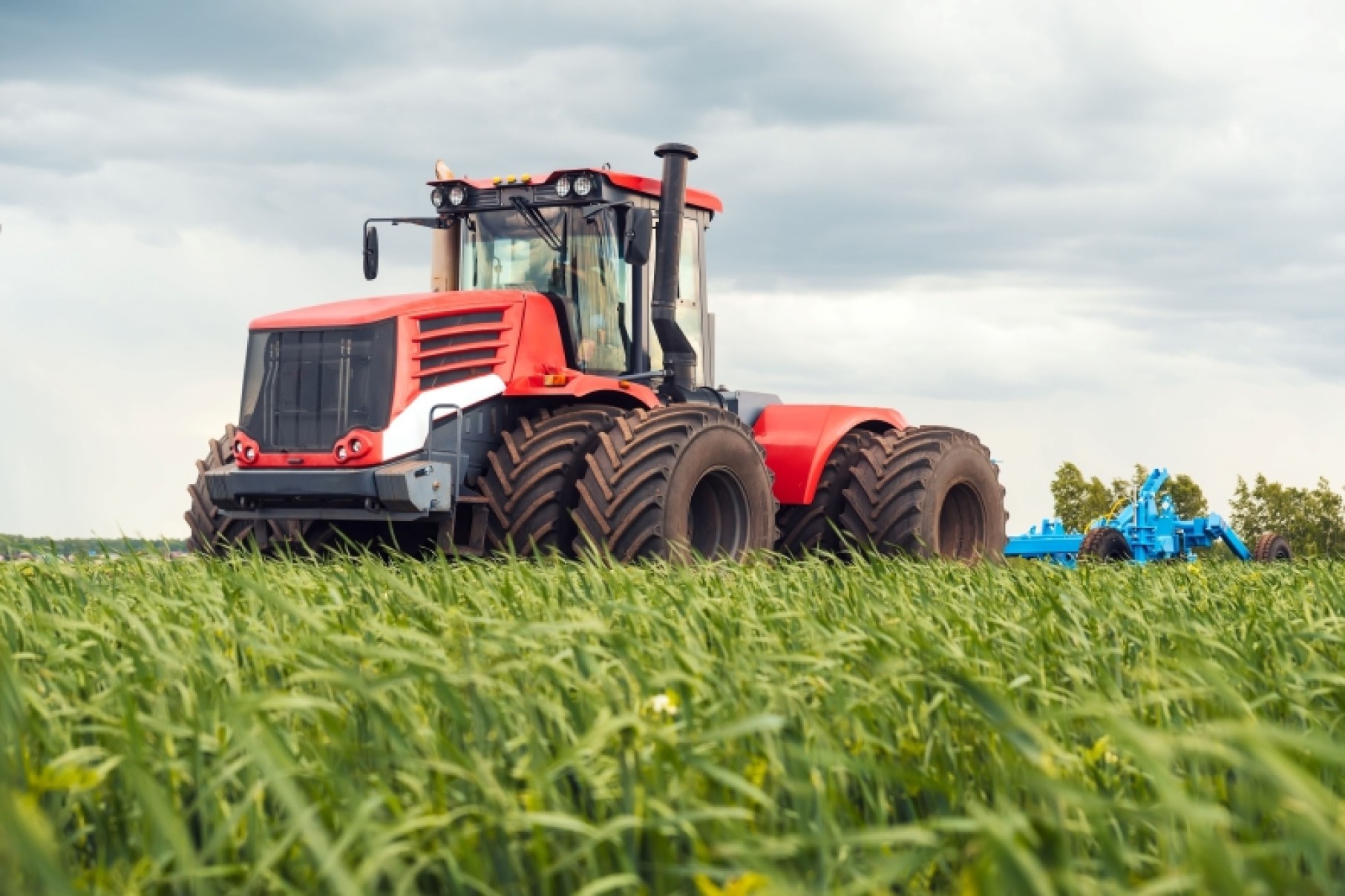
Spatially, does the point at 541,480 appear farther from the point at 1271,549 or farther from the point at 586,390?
the point at 1271,549

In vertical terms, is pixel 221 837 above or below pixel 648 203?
below

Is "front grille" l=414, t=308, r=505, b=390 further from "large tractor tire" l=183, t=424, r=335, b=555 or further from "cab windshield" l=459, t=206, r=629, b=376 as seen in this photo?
"large tractor tire" l=183, t=424, r=335, b=555

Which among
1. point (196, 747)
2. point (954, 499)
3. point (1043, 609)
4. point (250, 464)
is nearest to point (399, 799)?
point (196, 747)

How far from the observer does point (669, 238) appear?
31.5ft

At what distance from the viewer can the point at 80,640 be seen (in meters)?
4.23

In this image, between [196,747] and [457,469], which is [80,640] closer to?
[196,747]

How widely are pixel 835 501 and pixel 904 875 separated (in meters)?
8.30

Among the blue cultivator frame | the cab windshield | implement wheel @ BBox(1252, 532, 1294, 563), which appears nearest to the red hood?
the cab windshield

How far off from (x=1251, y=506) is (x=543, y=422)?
154 ft

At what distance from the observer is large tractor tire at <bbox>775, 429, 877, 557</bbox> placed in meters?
10.6

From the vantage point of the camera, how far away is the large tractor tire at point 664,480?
823 cm

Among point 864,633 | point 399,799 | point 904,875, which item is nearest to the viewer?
point 904,875

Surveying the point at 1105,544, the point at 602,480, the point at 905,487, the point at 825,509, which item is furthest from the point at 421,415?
the point at 1105,544

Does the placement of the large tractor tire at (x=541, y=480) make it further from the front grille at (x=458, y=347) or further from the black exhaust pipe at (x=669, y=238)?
the black exhaust pipe at (x=669, y=238)
